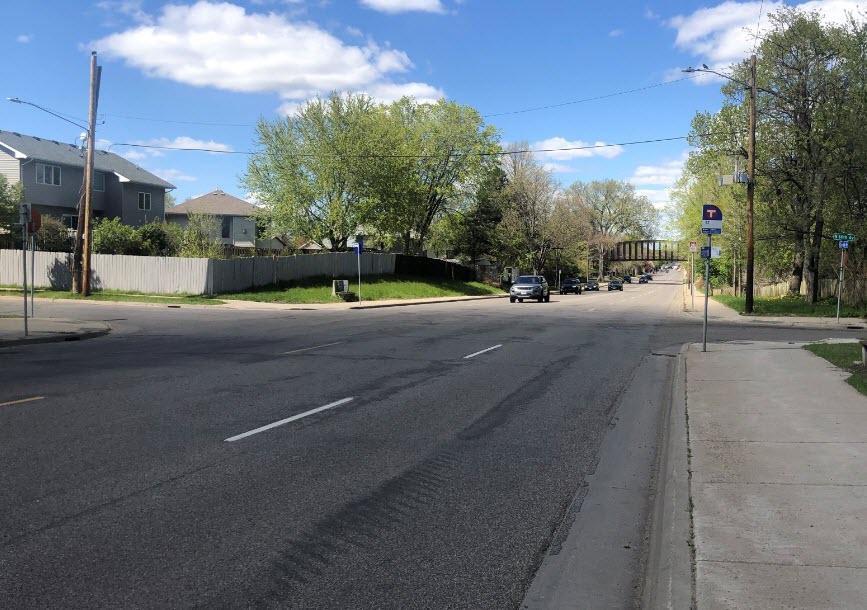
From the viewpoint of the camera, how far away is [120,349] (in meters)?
15.4

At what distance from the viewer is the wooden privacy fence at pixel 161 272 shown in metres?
36.2

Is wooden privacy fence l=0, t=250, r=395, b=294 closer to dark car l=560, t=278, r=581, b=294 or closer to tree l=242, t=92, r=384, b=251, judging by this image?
tree l=242, t=92, r=384, b=251

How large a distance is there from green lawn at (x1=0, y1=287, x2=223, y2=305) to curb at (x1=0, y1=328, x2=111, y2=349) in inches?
548

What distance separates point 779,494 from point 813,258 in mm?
32167

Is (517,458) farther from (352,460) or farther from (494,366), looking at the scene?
(494,366)

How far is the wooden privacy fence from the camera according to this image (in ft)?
119

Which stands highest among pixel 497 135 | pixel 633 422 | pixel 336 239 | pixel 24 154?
pixel 497 135

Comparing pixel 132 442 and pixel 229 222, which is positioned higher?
pixel 229 222

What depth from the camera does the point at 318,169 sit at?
47344 mm

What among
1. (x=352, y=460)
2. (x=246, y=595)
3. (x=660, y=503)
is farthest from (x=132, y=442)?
(x=660, y=503)

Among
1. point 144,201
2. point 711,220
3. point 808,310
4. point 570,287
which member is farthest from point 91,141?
point 570,287

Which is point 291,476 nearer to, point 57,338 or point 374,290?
point 57,338

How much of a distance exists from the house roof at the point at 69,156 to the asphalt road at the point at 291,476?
131 ft

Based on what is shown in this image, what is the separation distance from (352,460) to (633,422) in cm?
390
